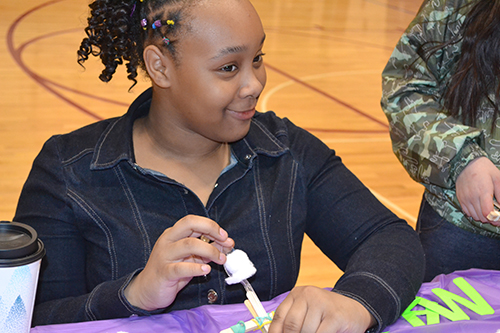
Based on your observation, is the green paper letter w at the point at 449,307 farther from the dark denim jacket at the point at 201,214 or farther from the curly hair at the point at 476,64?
the curly hair at the point at 476,64

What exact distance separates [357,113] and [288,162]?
342cm

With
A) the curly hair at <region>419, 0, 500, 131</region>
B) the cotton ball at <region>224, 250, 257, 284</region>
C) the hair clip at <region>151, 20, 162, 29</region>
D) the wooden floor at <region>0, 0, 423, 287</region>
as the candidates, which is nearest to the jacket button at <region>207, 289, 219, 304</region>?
the cotton ball at <region>224, 250, 257, 284</region>

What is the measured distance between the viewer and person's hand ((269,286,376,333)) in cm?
100

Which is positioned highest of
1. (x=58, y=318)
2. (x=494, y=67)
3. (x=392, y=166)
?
(x=494, y=67)

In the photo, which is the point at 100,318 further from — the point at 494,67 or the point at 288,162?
the point at 494,67

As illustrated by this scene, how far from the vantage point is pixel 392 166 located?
388 cm

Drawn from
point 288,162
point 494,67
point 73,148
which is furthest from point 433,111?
point 73,148

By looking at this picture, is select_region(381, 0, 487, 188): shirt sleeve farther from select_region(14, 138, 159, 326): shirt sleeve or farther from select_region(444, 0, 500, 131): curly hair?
select_region(14, 138, 159, 326): shirt sleeve

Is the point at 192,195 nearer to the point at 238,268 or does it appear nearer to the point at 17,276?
the point at 238,268

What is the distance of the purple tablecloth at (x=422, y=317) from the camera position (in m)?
1.09

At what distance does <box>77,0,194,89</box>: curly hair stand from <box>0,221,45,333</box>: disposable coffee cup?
0.55 m

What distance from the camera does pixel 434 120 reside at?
1.45 meters

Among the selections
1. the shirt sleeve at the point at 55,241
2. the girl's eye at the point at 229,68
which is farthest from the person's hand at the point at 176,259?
the girl's eye at the point at 229,68

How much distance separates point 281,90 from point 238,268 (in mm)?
4065
